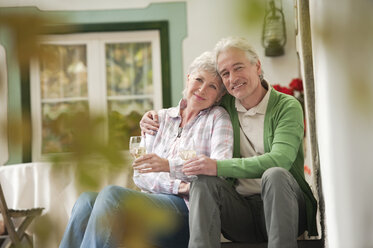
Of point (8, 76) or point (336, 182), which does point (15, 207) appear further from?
point (8, 76)

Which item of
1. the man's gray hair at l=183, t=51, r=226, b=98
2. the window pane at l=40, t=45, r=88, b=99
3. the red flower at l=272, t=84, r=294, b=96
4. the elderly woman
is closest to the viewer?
the window pane at l=40, t=45, r=88, b=99

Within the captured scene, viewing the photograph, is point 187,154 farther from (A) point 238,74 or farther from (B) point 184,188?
(A) point 238,74

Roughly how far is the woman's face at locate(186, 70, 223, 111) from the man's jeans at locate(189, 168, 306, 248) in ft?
1.19

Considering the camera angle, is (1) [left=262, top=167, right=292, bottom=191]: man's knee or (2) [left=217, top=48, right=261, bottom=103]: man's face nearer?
(1) [left=262, top=167, right=292, bottom=191]: man's knee

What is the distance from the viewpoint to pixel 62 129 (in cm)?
26

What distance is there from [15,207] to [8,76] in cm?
278

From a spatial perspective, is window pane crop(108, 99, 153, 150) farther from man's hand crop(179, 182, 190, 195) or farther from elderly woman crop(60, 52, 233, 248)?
man's hand crop(179, 182, 190, 195)

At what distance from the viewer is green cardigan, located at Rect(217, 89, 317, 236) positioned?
1.64 m

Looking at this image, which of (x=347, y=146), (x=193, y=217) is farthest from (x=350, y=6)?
(x=193, y=217)

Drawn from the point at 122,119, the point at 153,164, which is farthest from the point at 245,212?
the point at 122,119

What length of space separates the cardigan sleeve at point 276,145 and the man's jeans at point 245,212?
64 millimetres

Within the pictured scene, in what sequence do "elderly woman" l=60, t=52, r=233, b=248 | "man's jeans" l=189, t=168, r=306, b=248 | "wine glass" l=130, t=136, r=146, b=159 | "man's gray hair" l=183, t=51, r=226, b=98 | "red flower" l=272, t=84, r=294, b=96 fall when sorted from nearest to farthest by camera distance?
"wine glass" l=130, t=136, r=146, b=159, "man's jeans" l=189, t=168, r=306, b=248, "elderly woman" l=60, t=52, r=233, b=248, "man's gray hair" l=183, t=51, r=226, b=98, "red flower" l=272, t=84, r=294, b=96

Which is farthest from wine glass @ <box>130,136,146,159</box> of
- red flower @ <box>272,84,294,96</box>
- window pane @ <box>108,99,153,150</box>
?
red flower @ <box>272,84,294,96</box>

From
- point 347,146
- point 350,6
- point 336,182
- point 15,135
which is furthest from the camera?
point 336,182
